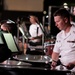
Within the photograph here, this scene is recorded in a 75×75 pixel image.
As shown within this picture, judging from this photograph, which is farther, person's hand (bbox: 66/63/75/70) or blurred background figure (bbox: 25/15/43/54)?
blurred background figure (bbox: 25/15/43/54)

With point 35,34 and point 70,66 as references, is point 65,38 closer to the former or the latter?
point 70,66

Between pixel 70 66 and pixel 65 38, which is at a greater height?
pixel 65 38

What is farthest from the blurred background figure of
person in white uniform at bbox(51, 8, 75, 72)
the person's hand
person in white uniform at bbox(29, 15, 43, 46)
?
the person's hand

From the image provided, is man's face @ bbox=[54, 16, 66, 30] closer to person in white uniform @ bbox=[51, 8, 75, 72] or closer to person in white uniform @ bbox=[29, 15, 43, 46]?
person in white uniform @ bbox=[51, 8, 75, 72]

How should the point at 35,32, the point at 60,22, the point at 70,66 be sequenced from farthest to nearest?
the point at 35,32
the point at 60,22
the point at 70,66

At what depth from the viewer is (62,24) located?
2270 millimetres

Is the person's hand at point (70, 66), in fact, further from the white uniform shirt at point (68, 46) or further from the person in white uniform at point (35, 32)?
the person in white uniform at point (35, 32)

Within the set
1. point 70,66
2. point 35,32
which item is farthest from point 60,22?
point 35,32

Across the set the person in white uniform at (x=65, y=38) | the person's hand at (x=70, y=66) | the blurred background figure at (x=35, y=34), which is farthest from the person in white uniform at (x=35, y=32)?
Result: the person's hand at (x=70, y=66)

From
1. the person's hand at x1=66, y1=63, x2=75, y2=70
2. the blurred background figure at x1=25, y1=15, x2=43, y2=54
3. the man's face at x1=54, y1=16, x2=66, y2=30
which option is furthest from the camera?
the blurred background figure at x1=25, y1=15, x2=43, y2=54

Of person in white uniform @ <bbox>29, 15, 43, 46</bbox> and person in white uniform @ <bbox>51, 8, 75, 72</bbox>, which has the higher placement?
person in white uniform @ <bbox>51, 8, 75, 72</bbox>

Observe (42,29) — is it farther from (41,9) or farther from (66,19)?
(41,9)

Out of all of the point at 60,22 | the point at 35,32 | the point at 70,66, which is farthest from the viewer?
the point at 35,32

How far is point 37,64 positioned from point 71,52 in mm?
392
